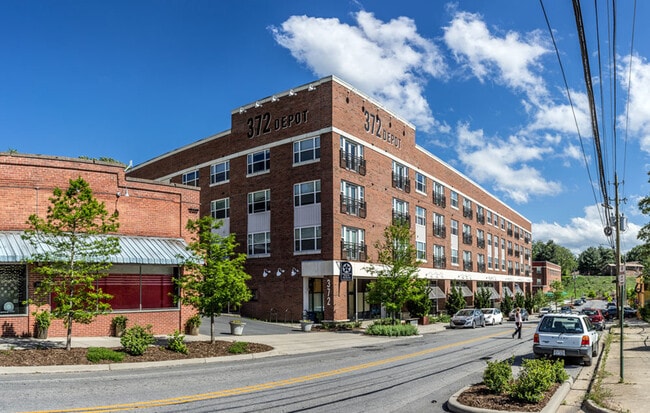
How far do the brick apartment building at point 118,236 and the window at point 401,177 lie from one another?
2279 centimetres

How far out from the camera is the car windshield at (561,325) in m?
18.6

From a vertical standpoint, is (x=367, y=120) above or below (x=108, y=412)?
above

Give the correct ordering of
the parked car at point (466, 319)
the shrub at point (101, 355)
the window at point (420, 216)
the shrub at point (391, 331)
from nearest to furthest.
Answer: the shrub at point (101, 355) < the shrub at point (391, 331) < the parked car at point (466, 319) < the window at point (420, 216)

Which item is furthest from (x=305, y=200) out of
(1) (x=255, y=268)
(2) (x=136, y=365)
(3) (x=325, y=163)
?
(2) (x=136, y=365)

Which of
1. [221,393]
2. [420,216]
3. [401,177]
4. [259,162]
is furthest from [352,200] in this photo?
[221,393]

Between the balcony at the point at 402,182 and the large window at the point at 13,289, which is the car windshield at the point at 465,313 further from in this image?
the large window at the point at 13,289

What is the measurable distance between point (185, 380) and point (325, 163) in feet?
83.6

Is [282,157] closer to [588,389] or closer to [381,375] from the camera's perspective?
[381,375]

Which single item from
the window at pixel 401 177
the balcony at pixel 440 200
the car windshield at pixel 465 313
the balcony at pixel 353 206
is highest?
the window at pixel 401 177

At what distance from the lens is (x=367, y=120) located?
4278 centimetres

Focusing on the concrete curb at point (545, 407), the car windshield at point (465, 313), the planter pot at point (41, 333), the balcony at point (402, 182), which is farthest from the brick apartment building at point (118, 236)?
the car windshield at point (465, 313)

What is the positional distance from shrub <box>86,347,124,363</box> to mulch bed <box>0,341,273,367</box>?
0.15 m

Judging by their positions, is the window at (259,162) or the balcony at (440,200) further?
the balcony at (440,200)

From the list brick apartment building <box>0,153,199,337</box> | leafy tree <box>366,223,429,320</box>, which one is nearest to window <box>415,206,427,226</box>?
leafy tree <box>366,223,429,320</box>
